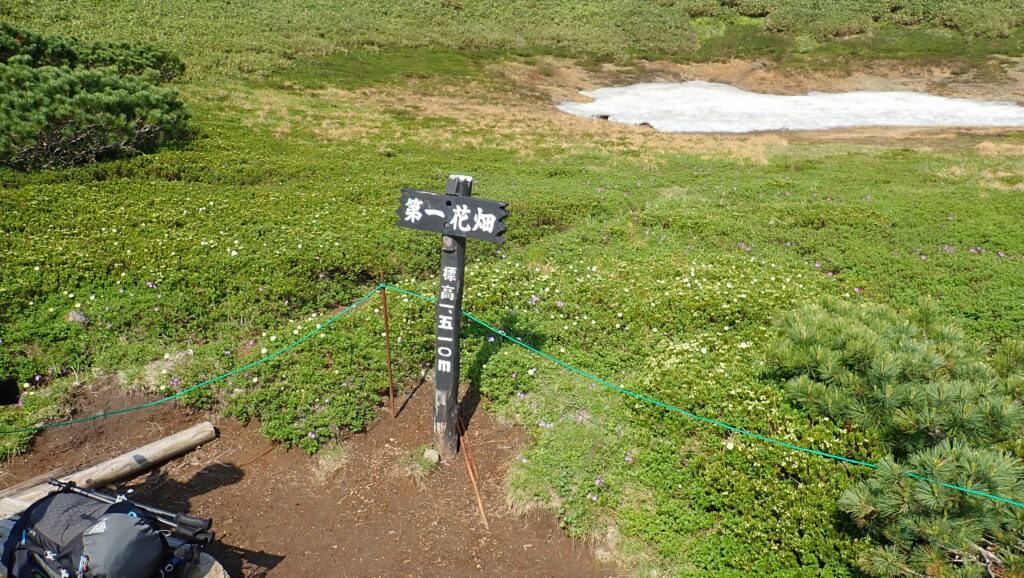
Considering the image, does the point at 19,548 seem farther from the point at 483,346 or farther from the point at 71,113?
the point at 71,113

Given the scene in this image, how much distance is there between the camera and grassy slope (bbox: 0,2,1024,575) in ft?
22.3

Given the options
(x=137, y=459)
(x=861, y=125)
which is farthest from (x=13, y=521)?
(x=861, y=125)

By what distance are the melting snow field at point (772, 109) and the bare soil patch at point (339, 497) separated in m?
28.3

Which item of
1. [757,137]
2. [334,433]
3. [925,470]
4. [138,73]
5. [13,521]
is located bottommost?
[334,433]

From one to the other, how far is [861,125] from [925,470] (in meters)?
34.4

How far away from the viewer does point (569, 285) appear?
1114 centimetres

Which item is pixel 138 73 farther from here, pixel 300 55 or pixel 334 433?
pixel 334 433

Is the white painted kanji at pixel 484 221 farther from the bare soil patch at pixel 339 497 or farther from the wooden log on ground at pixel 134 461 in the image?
the wooden log on ground at pixel 134 461

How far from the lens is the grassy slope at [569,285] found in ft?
22.3

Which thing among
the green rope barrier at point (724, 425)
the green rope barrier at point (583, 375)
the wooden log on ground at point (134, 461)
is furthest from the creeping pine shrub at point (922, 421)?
the wooden log on ground at point (134, 461)

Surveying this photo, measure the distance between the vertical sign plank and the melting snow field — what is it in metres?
27.7

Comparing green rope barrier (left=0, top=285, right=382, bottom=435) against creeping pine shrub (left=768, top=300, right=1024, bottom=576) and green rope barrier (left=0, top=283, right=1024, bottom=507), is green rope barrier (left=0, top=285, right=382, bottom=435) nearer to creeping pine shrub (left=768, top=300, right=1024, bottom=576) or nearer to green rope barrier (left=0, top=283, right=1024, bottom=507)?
green rope barrier (left=0, top=283, right=1024, bottom=507)

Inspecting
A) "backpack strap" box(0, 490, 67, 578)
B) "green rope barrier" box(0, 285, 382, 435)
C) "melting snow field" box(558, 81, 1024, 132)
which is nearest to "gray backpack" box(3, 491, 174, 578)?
"backpack strap" box(0, 490, 67, 578)

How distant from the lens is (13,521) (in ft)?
17.2
